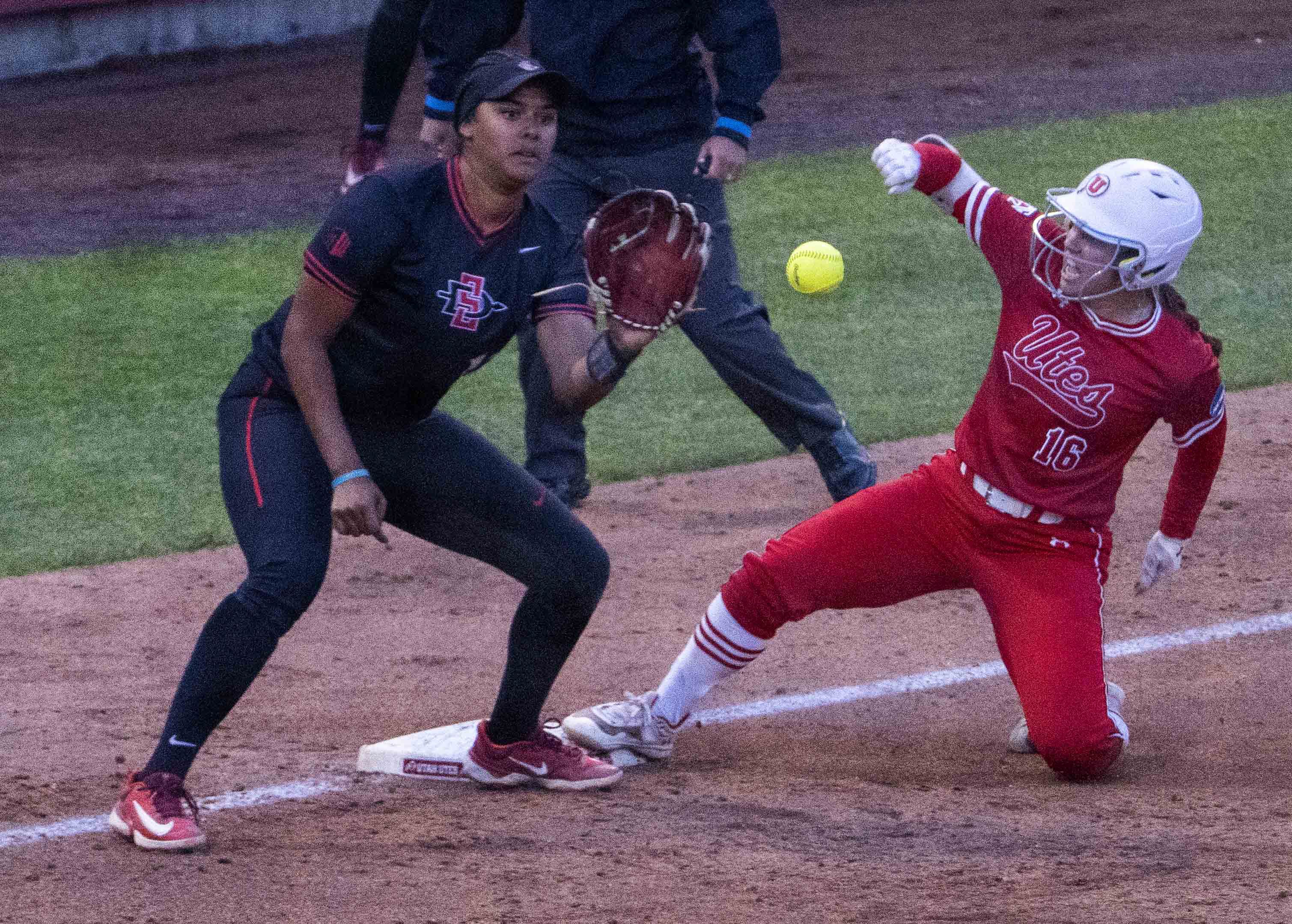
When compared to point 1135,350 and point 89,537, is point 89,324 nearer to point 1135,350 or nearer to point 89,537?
point 89,537

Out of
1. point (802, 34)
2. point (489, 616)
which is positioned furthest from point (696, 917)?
point (802, 34)

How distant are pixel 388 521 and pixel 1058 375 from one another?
1.62 m

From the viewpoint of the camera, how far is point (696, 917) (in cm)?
345

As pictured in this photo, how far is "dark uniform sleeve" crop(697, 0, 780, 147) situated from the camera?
5703 millimetres

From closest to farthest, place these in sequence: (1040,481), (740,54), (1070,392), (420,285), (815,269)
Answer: (420,285)
(1070,392)
(1040,481)
(740,54)
(815,269)

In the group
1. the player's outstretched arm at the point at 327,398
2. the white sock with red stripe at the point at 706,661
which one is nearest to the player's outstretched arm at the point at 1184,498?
the white sock with red stripe at the point at 706,661

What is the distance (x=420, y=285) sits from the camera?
12.3ft

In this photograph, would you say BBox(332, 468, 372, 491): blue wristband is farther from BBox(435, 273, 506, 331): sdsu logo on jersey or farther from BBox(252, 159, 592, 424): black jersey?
BBox(435, 273, 506, 331): sdsu logo on jersey

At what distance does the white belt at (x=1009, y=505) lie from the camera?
420 cm

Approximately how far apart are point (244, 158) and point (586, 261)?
775cm

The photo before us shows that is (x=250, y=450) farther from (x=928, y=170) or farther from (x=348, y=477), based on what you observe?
(x=928, y=170)

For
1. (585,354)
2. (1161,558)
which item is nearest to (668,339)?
(1161,558)

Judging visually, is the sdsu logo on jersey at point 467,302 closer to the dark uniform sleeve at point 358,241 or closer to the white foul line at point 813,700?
the dark uniform sleeve at point 358,241

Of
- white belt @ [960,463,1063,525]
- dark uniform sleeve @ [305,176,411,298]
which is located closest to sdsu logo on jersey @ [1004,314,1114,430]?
white belt @ [960,463,1063,525]
